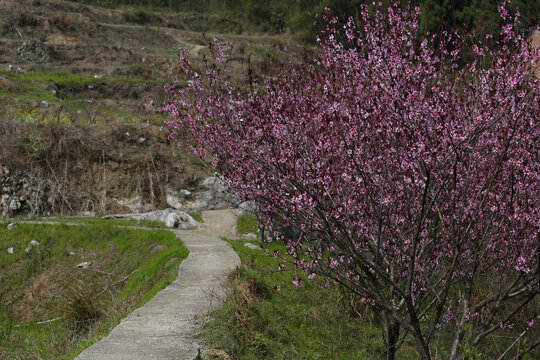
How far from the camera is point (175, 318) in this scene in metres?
8.16

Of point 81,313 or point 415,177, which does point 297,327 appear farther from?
point 415,177

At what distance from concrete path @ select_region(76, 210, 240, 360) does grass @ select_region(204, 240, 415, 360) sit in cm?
39

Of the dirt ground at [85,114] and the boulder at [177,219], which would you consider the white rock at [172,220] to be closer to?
the boulder at [177,219]

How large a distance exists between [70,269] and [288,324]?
10075 millimetres

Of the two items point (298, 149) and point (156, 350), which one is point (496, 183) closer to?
point (298, 149)

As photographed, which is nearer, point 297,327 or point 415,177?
point 415,177

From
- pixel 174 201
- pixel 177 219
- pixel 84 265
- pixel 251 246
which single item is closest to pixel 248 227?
pixel 251 246

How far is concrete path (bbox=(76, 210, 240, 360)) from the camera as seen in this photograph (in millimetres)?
6465

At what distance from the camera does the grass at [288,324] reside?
7516mm

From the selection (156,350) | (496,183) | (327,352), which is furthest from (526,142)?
(156,350)

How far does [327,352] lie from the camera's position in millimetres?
8438

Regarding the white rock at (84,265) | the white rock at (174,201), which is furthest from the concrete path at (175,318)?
the white rock at (174,201)

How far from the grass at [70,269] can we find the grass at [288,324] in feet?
8.07

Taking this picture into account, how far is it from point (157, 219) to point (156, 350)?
14.5m
